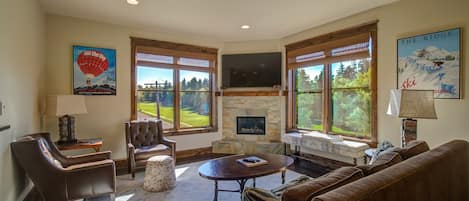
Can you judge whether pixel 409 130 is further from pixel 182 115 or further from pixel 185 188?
pixel 182 115

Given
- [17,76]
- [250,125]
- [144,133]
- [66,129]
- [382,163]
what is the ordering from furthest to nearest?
[250,125], [144,133], [66,129], [17,76], [382,163]

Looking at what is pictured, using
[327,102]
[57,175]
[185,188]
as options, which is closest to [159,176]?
[185,188]

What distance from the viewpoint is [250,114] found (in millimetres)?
5684

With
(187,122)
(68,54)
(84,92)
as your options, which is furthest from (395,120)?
(68,54)

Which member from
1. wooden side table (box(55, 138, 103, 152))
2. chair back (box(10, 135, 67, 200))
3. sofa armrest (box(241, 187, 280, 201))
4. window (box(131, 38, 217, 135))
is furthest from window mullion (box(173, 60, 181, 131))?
sofa armrest (box(241, 187, 280, 201))

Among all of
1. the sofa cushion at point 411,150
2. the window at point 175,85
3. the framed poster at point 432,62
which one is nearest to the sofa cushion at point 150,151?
the window at point 175,85

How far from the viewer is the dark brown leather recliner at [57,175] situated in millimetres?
2455

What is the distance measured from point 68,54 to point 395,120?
537 centimetres

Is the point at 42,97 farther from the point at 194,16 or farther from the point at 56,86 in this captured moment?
the point at 194,16

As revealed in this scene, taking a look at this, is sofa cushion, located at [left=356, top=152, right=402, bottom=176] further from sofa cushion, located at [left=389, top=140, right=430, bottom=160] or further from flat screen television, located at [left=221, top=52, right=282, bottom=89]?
flat screen television, located at [left=221, top=52, right=282, bottom=89]

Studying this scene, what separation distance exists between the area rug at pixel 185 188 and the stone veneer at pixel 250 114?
1288mm

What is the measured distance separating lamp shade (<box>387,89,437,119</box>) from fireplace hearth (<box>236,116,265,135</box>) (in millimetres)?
3078

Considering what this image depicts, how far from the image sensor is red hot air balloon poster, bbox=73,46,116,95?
4.22m

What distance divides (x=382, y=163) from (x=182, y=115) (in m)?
4.36
